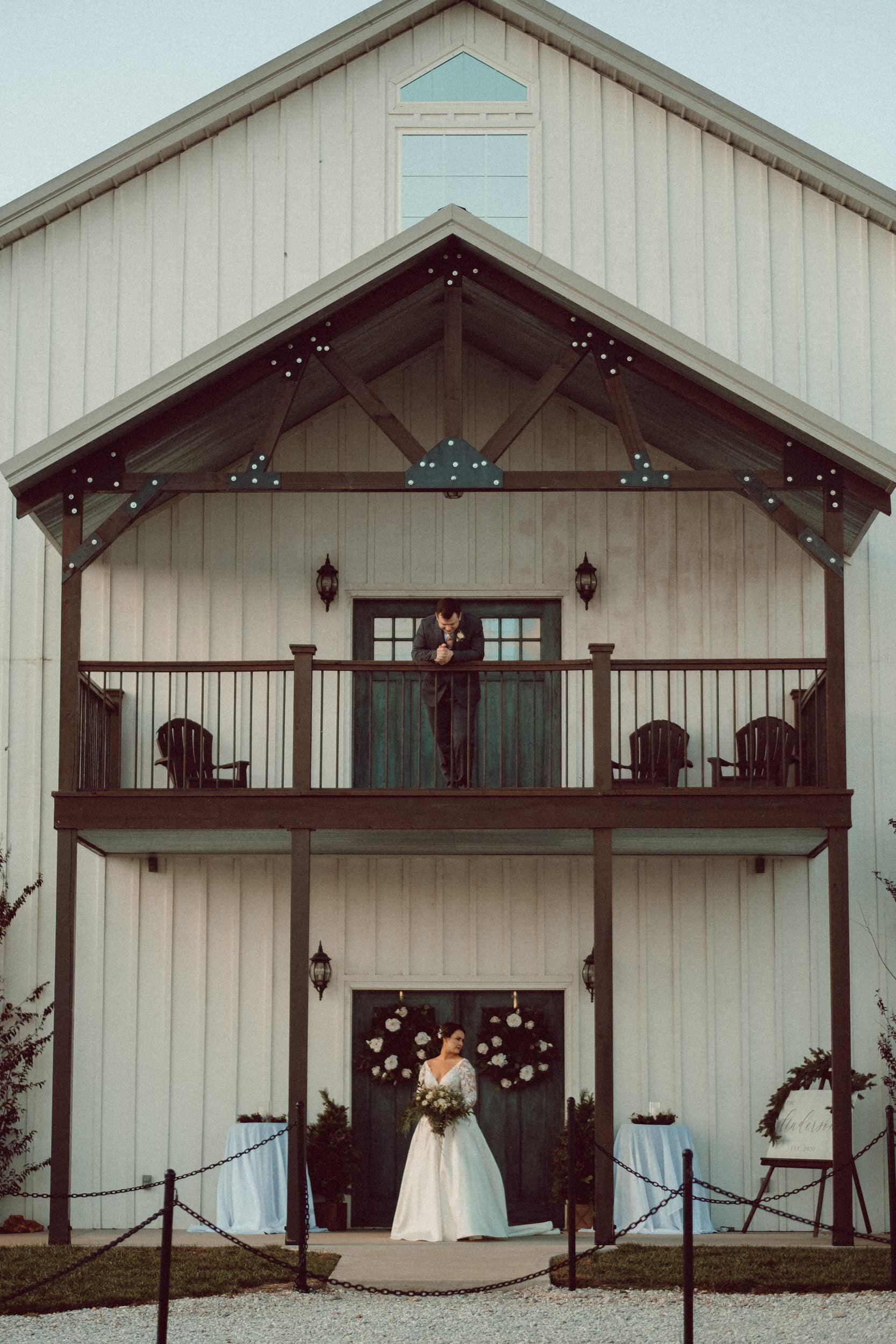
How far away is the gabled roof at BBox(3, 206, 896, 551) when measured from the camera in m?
14.1

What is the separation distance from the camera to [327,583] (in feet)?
55.6

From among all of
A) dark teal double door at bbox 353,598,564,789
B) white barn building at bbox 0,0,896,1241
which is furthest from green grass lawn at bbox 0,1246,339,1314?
dark teal double door at bbox 353,598,564,789

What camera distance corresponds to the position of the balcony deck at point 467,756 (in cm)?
1466

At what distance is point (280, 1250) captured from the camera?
13.7 metres

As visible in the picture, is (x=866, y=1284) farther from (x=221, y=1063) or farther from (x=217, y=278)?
(x=217, y=278)

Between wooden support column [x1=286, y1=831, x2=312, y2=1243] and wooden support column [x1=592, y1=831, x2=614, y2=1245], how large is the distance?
2.09 metres

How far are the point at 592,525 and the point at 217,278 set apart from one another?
394cm

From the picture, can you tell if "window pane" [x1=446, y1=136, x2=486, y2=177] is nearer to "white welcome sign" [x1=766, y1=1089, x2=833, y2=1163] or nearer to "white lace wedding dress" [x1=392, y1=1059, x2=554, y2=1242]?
"white lace wedding dress" [x1=392, y1=1059, x2=554, y2=1242]

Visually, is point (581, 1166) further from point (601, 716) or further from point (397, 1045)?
point (601, 716)

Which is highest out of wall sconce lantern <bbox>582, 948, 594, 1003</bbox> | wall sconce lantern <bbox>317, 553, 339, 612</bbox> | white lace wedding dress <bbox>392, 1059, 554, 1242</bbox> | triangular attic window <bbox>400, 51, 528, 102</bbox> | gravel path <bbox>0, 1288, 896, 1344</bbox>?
triangular attic window <bbox>400, 51, 528, 102</bbox>

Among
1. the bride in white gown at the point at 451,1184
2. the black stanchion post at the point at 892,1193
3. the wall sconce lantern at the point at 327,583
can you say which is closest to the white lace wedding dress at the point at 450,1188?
the bride in white gown at the point at 451,1184

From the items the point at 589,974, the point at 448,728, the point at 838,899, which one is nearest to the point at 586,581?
the point at 448,728

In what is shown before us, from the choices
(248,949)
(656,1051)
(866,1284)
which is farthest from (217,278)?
(866,1284)

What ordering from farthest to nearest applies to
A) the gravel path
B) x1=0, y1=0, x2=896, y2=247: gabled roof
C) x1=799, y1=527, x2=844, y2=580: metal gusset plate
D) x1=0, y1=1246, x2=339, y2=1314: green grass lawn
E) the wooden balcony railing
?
1. x1=0, y1=0, x2=896, y2=247: gabled roof
2. the wooden balcony railing
3. x1=799, y1=527, x2=844, y2=580: metal gusset plate
4. x1=0, y1=1246, x2=339, y2=1314: green grass lawn
5. the gravel path
